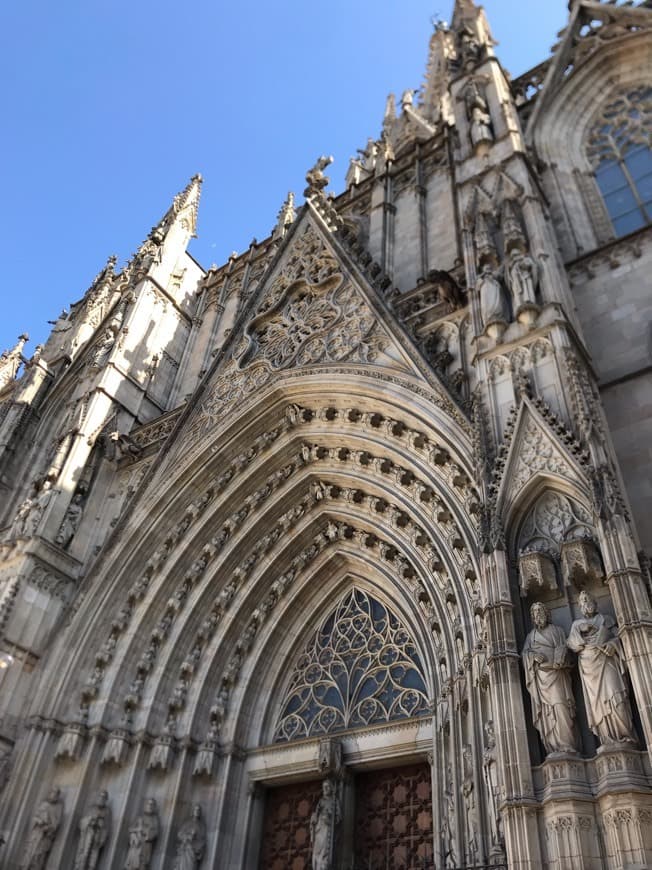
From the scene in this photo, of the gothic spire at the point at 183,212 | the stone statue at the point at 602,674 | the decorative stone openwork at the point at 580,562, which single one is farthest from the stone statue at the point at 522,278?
the gothic spire at the point at 183,212

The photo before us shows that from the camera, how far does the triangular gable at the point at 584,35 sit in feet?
43.4

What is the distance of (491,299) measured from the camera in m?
8.70

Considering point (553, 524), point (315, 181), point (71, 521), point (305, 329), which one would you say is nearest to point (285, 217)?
point (315, 181)

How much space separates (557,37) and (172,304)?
9685 millimetres

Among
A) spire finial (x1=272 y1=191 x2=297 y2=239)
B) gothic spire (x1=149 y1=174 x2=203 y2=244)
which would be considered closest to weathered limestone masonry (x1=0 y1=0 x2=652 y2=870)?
spire finial (x1=272 y1=191 x2=297 y2=239)

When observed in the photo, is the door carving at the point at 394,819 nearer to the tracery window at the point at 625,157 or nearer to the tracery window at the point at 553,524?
the tracery window at the point at 553,524

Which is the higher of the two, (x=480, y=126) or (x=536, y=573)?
(x=480, y=126)

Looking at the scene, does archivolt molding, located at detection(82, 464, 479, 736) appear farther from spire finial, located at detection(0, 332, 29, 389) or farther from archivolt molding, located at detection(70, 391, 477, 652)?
spire finial, located at detection(0, 332, 29, 389)

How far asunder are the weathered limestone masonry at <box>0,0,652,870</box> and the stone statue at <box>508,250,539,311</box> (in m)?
0.05

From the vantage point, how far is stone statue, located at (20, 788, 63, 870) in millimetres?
8648

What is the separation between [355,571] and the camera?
35.0 ft

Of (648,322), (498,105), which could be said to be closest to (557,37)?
(498,105)

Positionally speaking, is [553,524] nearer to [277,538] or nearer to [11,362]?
[277,538]

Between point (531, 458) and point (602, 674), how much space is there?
86.0 inches
